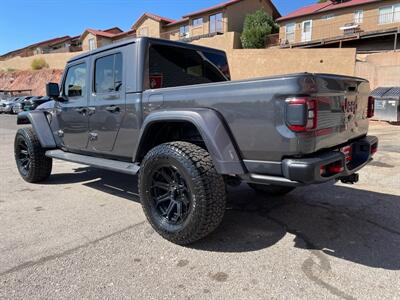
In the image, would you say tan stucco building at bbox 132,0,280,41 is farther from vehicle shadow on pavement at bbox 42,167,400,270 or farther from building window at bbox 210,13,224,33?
vehicle shadow on pavement at bbox 42,167,400,270

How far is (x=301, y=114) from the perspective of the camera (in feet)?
8.96

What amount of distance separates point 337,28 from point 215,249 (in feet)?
103

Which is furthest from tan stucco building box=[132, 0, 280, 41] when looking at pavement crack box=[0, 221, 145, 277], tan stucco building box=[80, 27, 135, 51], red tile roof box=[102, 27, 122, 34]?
pavement crack box=[0, 221, 145, 277]

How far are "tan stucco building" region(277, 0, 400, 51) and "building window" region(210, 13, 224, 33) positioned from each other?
6272 mm

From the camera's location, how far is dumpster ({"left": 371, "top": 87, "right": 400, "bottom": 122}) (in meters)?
14.9

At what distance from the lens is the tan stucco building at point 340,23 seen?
2744cm

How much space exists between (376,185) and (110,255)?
14.3ft

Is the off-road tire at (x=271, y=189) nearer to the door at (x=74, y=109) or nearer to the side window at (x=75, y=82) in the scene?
the door at (x=74, y=109)

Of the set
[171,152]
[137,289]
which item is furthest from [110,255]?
[171,152]

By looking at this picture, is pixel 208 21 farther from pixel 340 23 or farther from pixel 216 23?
pixel 340 23

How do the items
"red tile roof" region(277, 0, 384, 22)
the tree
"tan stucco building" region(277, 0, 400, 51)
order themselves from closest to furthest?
"tan stucco building" region(277, 0, 400, 51)
"red tile roof" region(277, 0, 384, 22)
the tree

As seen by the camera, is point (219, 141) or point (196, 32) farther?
point (196, 32)

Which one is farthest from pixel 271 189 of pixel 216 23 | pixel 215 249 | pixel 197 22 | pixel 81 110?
pixel 197 22

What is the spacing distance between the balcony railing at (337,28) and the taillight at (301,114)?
92.2 ft
